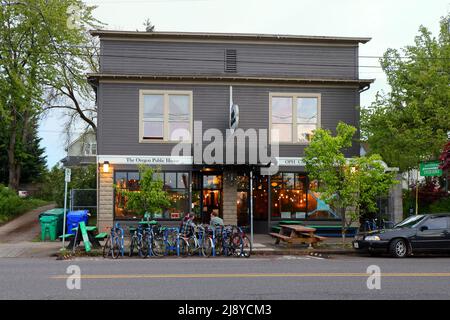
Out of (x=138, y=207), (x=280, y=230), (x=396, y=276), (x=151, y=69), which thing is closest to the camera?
(x=396, y=276)

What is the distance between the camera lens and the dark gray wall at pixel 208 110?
2312 centimetres

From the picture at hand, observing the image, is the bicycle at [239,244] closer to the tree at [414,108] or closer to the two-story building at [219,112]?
the two-story building at [219,112]

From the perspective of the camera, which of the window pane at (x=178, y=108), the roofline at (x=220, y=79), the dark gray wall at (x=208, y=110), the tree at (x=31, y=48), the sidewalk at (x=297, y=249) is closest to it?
the sidewalk at (x=297, y=249)

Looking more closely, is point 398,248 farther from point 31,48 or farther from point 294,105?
point 31,48

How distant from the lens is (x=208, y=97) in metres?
23.6

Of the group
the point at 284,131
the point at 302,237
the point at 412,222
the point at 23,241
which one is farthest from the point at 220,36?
the point at 23,241

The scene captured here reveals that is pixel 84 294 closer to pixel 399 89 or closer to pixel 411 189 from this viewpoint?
pixel 399 89

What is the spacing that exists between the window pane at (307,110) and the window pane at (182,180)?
5635 mm

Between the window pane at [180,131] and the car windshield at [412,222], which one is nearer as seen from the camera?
the car windshield at [412,222]

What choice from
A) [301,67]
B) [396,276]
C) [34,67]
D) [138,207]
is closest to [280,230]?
[138,207]

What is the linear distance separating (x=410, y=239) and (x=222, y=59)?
11268 millimetres

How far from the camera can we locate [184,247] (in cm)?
1761

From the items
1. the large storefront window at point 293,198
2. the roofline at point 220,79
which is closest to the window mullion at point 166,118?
the roofline at point 220,79
